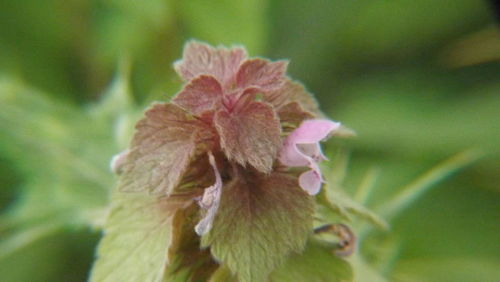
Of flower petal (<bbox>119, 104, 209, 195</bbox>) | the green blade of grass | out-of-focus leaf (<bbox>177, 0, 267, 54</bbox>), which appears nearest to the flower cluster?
flower petal (<bbox>119, 104, 209, 195</bbox>)

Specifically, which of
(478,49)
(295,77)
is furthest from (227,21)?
(478,49)

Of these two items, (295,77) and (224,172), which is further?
(295,77)

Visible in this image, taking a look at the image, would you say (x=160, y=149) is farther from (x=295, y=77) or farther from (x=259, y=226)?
(x=295, y=77)

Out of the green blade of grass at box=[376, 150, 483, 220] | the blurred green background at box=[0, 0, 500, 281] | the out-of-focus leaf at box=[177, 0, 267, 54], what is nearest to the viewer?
the green blade of grass at box=[376, 150, 483, 220]

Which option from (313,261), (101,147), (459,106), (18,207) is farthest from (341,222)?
(459,106)

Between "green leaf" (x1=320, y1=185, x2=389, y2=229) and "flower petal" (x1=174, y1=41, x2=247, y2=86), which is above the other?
"flower petal" (x1=174, y1=41, x2=247, y2=86)

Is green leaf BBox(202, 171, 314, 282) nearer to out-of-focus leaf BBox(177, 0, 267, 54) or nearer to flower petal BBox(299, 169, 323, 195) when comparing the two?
flower petal BBox(299, 169, 323, 195)
